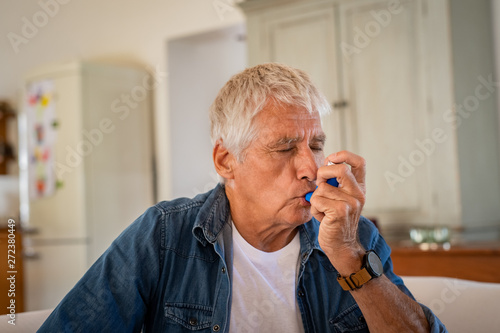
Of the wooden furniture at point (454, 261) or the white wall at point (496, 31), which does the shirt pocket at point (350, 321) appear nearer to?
the wooden furniture at point (454, 261)

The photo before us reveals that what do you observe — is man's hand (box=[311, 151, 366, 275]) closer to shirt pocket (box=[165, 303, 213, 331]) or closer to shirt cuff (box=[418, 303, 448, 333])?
shirt cuff (box=[418, 303, 448, 333])

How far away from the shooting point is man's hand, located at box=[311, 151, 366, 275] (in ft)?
4.01

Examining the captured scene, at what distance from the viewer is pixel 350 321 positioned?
1408 mm

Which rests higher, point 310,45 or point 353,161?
point 310,45

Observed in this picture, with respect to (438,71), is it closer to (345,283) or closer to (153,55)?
(345,283)

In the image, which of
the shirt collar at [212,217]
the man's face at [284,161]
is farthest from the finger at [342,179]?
the shirt collar at [212,217]

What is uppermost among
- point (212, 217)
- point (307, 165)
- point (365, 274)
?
point (307, 165)

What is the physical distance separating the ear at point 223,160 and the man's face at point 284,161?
0.32 feet

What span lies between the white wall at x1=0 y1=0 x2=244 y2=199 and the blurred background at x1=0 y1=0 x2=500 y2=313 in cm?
1

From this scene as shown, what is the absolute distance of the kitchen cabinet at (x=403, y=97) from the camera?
116 inches

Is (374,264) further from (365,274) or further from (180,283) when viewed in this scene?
(180,283)

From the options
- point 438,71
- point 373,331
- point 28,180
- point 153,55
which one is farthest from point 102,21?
point 373,331

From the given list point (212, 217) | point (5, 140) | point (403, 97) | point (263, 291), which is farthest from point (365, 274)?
point (5, 140)

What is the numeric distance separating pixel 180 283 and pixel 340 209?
449mm
